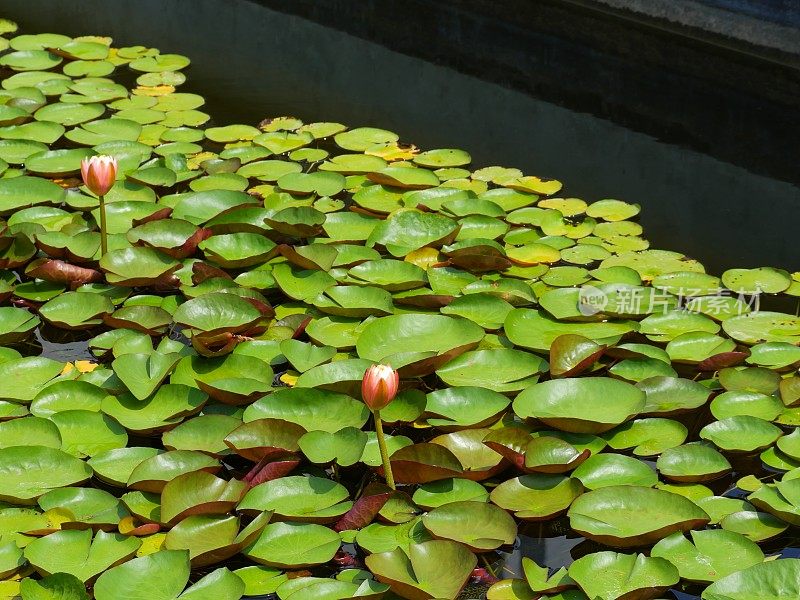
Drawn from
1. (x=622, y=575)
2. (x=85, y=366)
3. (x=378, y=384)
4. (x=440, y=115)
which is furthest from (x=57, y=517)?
(x=440, y=115)

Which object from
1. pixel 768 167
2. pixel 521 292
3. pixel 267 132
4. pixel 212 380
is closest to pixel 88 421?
pixel 212 380

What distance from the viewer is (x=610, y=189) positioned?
151 inches

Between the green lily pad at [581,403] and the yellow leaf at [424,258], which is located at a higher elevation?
the green lily pad at [581,403]

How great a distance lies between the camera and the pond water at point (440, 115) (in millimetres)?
3570

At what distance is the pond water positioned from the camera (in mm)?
3570

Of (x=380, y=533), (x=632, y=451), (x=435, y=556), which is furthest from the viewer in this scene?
(x=632, y=451)

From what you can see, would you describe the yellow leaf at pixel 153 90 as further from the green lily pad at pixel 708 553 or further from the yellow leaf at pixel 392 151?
the green lily pad at pixel 708 553

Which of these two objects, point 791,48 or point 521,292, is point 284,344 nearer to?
point 521,292

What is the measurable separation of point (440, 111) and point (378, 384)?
9.25 ft

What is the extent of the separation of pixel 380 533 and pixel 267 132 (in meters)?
2.45

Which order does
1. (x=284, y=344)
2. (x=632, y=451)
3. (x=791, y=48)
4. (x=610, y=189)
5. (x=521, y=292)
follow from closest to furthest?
Result: (x=632, y=451) → (x=284, y=344) → (x=521, y=292) → (x=610, y=189) → (x=791, y=48)

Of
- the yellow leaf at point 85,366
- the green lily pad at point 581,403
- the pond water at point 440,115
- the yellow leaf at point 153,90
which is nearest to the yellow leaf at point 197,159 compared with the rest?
the pond water at point 440,115

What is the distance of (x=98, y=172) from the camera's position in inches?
111

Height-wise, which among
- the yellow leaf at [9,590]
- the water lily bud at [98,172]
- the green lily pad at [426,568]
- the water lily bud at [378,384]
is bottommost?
the yellow leaf at [9,590]
